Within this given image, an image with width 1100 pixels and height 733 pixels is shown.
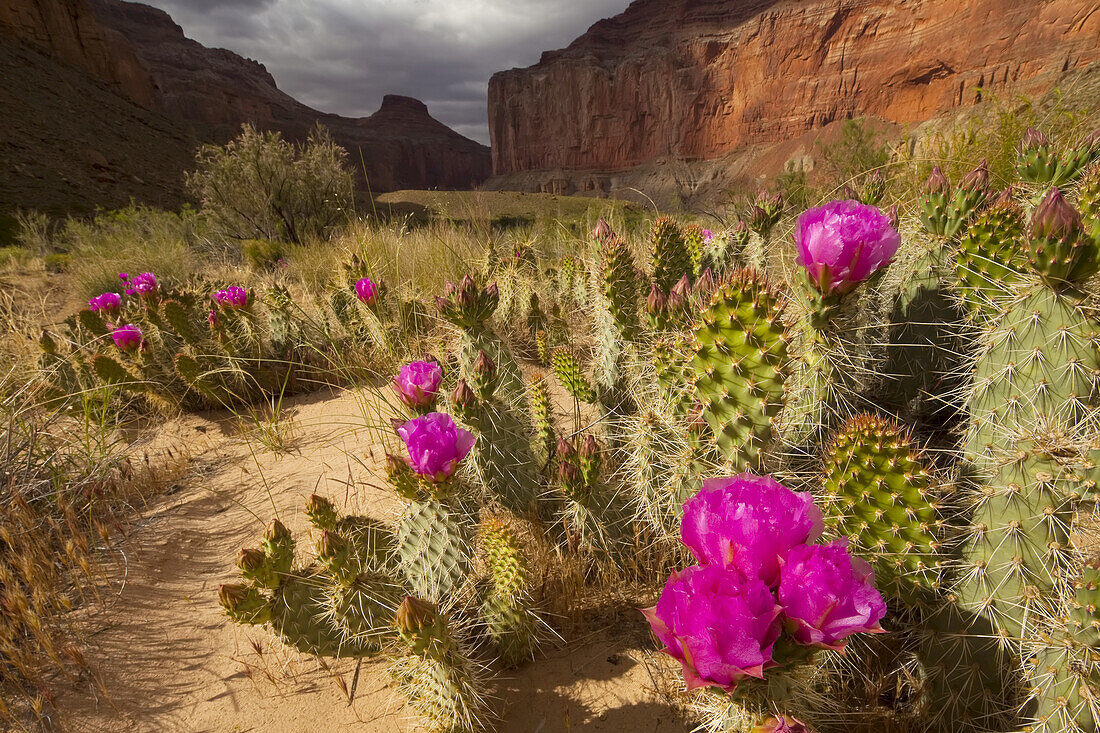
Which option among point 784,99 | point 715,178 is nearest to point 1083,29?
point 784,99

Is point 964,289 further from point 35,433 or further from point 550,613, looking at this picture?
point 35,433

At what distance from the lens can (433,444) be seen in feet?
4.31

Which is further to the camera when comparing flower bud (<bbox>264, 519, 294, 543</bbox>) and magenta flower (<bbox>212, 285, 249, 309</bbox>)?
magenta flower (<bbox>212, 285, 249, 309</bbox>)

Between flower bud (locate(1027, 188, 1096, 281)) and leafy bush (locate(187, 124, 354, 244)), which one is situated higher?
leafy bush (locate(187, 124, 354, 244))

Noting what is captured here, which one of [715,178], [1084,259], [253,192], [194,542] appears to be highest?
[715,178]

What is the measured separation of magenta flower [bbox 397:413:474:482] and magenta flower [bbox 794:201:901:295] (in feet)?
3.37

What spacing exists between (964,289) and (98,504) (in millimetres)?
3941

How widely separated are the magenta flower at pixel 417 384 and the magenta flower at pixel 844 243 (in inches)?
48.1

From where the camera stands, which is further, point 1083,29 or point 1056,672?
point 1083,29

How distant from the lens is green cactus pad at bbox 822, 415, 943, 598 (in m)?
1.06

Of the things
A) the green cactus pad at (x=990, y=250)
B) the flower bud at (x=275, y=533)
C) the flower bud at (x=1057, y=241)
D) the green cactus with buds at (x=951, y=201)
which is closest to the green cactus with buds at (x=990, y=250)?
the green cactus pad at (x=990, y=250)

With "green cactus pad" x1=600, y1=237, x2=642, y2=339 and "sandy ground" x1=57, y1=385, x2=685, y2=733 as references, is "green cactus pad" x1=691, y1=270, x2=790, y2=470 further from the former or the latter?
"sandy ground" x1=57, y1=385, x2=685, y2=733

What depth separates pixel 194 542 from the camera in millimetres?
2359

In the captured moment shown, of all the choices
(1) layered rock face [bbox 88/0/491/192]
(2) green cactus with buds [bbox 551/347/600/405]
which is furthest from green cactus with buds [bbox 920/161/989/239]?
(1) layered rock face [bbox 88/0/491/192]
